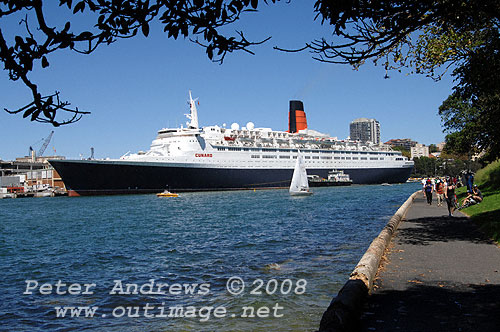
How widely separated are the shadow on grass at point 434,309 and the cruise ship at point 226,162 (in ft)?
157

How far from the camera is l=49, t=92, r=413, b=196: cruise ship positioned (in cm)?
5128

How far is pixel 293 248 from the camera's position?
12.8 metres

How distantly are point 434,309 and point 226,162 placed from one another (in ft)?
179

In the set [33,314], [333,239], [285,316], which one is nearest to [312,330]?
[285,316]

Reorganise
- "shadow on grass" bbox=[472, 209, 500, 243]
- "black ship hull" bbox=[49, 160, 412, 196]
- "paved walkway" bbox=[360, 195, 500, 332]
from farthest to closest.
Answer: "black ship hull" bbox=[49, 160, 412, 196] → "shadow on grass" bbox=[472, 209, 500, 243] → "paved walkway" bbox=[360, 195, 500, 332]

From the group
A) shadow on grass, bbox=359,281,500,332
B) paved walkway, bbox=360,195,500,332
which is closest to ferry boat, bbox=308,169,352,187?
paved walkway, bbox=360,195,500,332

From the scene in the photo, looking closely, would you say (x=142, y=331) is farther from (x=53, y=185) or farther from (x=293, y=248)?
(x=53, y=185)

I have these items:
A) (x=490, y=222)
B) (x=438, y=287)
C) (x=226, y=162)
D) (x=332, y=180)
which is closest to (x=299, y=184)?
(x=226, y=162)

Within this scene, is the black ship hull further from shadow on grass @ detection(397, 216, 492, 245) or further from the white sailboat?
shadow on grass @ detection(397, 216, 492, 245)

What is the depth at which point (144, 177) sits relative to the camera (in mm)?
52344

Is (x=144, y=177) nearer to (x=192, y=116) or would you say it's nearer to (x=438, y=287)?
(x=192, y=116)

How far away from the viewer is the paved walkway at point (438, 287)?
464 cm

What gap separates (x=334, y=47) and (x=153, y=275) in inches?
285

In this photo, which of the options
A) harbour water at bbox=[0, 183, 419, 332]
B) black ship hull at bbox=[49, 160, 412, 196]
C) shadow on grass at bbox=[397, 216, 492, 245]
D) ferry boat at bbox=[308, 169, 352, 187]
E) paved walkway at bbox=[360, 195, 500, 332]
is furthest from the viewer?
ferry boat at bbox=[308, 169, 352, 187]
